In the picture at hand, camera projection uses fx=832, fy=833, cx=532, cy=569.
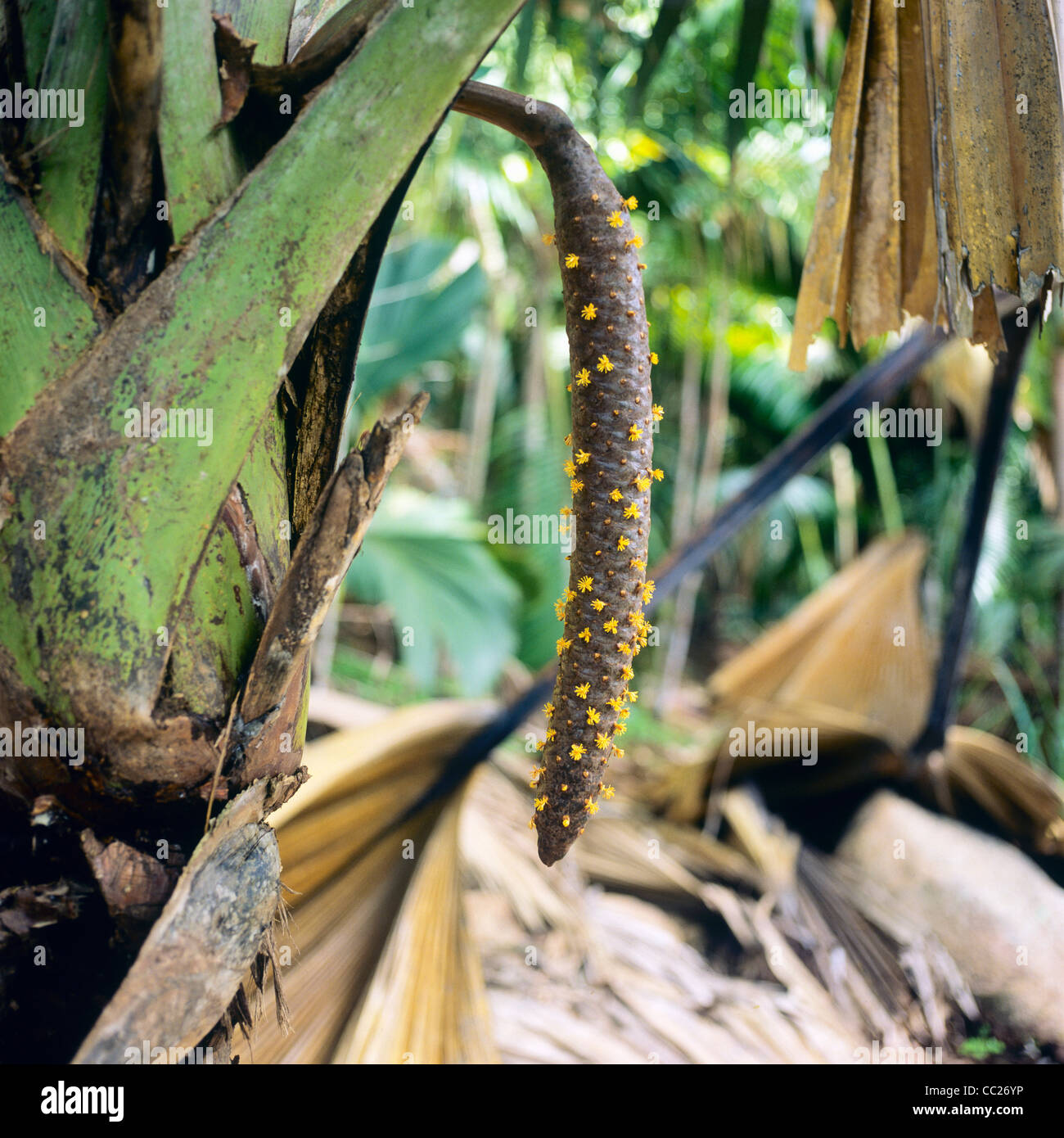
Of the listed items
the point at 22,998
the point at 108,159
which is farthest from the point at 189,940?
the point at 108,159

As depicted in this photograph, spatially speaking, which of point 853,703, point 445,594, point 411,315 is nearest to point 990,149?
point 853,703

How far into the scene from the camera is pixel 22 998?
389 mm

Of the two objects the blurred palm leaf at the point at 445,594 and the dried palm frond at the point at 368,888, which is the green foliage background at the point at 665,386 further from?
the dried palm frond at the point at 368,888

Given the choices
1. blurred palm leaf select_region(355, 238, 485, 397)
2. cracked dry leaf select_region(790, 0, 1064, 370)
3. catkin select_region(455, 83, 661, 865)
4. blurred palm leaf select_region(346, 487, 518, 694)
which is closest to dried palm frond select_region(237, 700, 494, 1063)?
catkin select_region(455, 83, 661, 865)

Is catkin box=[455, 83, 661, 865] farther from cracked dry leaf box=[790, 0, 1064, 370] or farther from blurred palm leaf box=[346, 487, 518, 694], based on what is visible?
blurred palm leaf box=[346, 487, 518, 694]

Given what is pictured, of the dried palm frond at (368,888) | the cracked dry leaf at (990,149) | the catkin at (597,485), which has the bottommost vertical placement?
the dried palm frond at (368,888)

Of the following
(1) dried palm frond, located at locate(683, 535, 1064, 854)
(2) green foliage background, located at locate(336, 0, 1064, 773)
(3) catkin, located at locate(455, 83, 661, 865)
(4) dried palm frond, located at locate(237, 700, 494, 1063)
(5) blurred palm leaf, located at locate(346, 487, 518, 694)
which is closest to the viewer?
(3) catkin, located at locate(455, 83, 661, 865)

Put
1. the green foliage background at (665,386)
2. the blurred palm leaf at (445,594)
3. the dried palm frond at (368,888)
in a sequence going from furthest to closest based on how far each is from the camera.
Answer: the blurred palm leaf at (445,594), the green foliage background at (665,386), the dried palm frond at (368,888)

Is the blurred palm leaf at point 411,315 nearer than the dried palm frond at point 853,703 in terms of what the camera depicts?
No

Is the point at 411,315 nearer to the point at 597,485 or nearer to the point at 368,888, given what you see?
A: the point at 368,888

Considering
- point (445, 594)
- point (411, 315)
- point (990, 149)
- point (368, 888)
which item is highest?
point (411, 315)

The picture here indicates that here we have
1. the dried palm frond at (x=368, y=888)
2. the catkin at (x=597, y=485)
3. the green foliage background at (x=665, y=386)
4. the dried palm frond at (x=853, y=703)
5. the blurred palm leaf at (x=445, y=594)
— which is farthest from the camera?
the blurred palm leaf at (x=445, y=594)

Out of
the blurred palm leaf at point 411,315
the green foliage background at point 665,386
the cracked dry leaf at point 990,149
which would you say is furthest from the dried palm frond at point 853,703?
the blurred palm leaf at point 411,315
